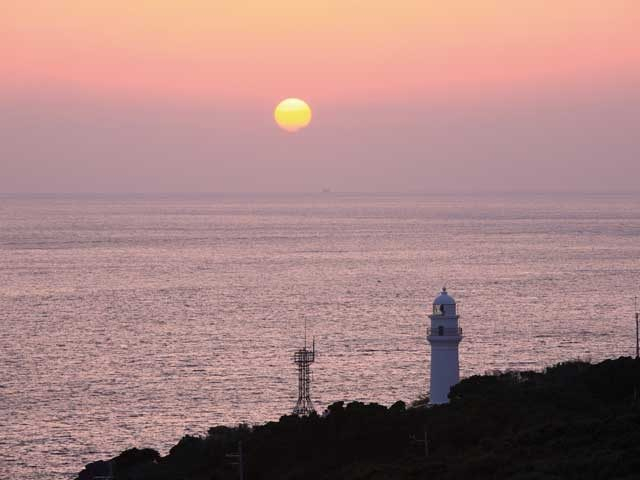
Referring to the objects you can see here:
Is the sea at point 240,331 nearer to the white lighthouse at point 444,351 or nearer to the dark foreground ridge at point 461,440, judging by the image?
the dark foreground ridge at point 461,440

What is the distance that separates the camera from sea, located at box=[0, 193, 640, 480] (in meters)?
54.0

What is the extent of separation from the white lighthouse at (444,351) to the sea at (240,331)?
1348cm

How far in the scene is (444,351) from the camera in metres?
41.6

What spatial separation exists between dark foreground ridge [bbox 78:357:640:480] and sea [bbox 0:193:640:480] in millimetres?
8828

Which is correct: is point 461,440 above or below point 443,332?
below

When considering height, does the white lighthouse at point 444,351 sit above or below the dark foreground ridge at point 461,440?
above

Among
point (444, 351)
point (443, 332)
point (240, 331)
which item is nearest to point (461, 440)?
point (444, 351)

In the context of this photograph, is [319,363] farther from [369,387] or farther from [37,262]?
[37,262]

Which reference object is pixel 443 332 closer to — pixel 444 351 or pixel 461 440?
pixel 444 351

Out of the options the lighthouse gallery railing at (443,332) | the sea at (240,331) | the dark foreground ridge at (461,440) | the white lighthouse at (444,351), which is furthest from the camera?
the sea at (240,331)

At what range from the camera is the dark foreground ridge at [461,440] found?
94.9ft

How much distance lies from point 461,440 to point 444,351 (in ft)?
21.9

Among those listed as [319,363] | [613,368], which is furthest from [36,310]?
[613,368]

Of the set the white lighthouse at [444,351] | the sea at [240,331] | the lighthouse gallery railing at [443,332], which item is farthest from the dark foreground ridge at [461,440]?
the sea at [240,331]
